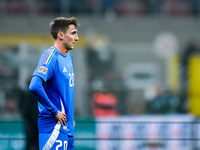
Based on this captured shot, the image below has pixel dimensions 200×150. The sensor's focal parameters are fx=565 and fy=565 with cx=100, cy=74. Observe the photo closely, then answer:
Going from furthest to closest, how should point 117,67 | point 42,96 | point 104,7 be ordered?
point 104,7
point 117,67
point 42,96

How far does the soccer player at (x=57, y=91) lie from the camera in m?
5.36

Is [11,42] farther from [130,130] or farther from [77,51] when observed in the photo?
[130,130]

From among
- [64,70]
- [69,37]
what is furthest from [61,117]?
[69,37]

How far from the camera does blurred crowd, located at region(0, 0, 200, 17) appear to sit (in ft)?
63.4

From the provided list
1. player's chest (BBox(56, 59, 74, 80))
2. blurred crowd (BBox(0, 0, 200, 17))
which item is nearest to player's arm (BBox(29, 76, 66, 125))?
player's chest (BBox(56, 59, 74, 80))

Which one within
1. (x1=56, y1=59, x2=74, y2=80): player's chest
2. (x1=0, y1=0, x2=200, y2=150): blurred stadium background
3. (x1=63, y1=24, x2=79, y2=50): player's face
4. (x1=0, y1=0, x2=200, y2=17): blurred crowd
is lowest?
(x1=0, y1=0, x2=200, y2=150): blurred stadium background

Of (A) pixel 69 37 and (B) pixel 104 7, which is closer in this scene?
(A) pixel 69 37

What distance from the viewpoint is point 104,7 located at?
19.6m

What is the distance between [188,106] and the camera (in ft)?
48.7

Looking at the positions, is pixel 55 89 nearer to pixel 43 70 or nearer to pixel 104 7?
pixel 43 70

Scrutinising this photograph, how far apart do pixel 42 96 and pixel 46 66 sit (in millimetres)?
297

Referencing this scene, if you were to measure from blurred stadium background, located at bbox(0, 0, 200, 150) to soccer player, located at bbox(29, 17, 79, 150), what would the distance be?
302cm

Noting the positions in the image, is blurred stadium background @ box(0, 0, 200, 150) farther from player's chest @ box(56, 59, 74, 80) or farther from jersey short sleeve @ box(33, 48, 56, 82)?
jersey short sleeve @ box(33, 48, 56, 82)

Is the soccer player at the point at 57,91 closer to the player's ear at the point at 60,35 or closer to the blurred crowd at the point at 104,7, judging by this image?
the player's ear at the point at 60,35
